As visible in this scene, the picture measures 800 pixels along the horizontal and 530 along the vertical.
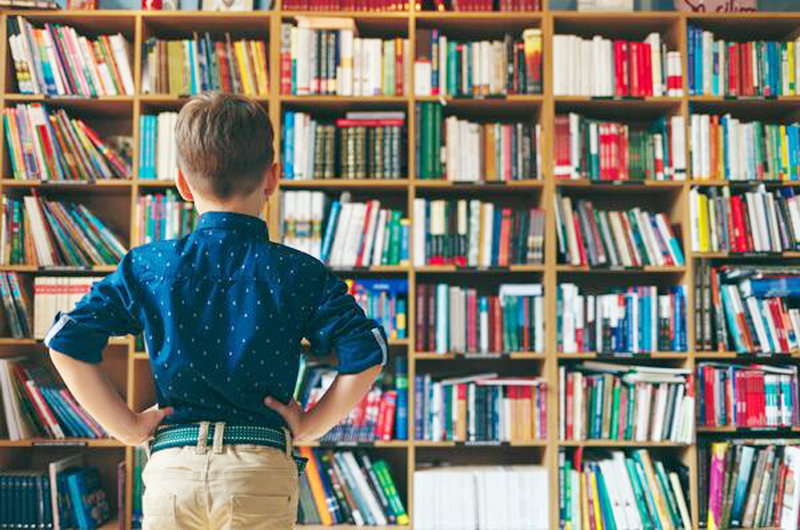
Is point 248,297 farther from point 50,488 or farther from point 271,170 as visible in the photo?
point 50,488

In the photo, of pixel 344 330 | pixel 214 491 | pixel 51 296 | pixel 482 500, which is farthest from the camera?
pixel 51 296

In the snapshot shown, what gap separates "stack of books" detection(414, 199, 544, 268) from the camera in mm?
3381

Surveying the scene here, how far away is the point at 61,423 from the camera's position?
3.38m

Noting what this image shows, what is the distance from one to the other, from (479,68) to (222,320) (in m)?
2.50

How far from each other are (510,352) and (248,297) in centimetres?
226

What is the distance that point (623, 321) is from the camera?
3367 mm

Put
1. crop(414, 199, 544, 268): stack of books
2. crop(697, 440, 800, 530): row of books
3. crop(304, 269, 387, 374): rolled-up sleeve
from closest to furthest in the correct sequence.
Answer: crop(304, 269, 387, 374): rolled-up sleeve < crop(697, 440, 800, 530): row of books < crop(414, 199, 544, 268): stack of books

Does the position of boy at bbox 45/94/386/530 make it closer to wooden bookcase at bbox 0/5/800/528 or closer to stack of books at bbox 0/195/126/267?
wooden bookcase at bbox 0/5/800/528

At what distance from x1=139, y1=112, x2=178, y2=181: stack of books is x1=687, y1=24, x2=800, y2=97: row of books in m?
2.20

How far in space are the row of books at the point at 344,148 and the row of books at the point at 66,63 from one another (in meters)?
0.73

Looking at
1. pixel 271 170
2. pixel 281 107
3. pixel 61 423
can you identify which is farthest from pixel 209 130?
pixel 61 423

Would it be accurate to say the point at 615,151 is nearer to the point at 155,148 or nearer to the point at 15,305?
the point at 155,148

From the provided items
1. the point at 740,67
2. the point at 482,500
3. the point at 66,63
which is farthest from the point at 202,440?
the point at 740,67

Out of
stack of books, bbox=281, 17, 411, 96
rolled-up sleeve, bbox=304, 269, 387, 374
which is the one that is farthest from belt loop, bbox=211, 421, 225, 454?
stack of books, bbox=281, 17, 411, 96
